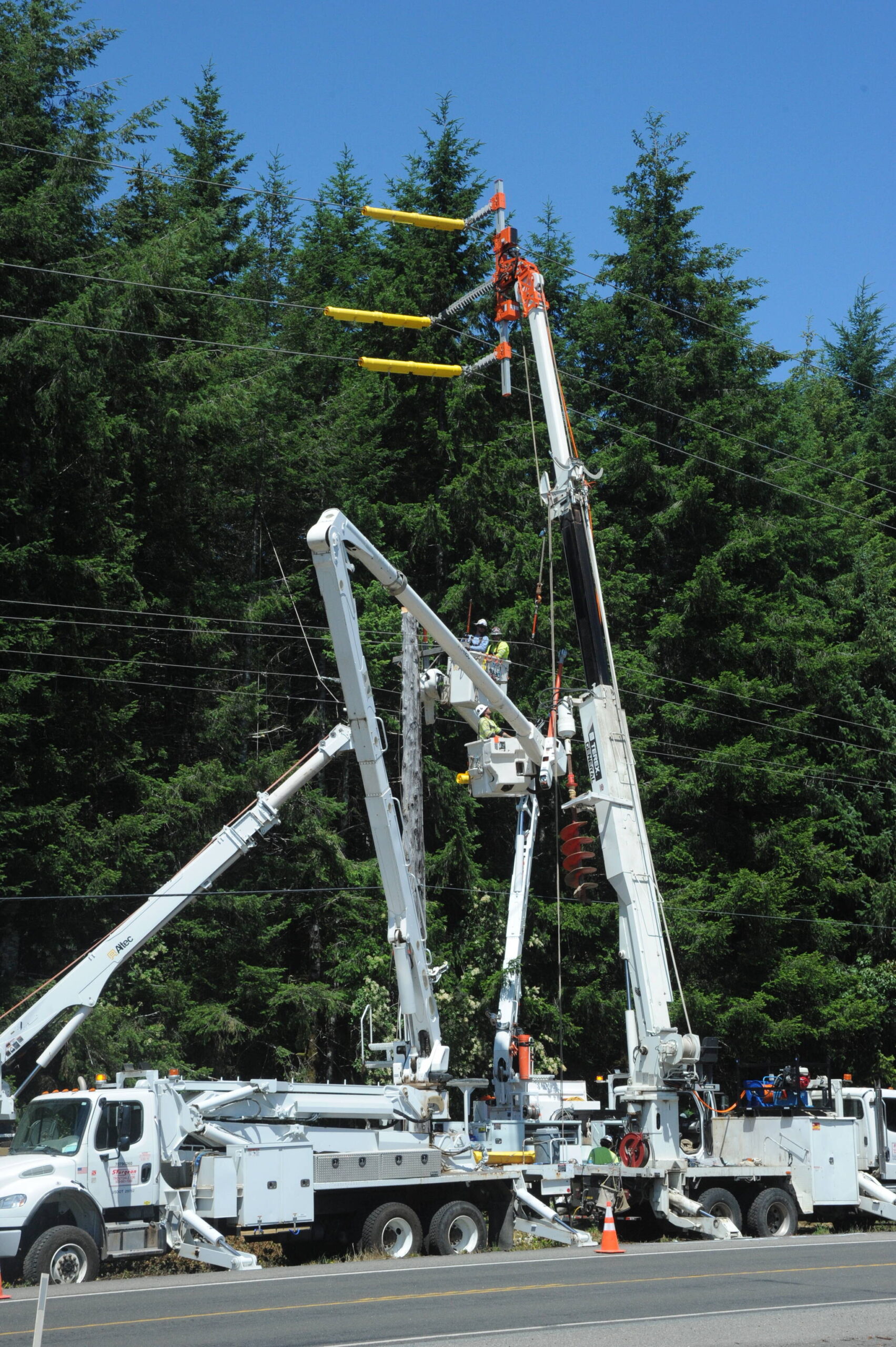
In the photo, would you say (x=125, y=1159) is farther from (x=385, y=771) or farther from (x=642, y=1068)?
(x=642, y=1068)

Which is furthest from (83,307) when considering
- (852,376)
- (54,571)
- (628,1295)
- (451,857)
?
(852,376)

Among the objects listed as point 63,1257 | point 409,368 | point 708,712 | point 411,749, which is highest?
point 409,368

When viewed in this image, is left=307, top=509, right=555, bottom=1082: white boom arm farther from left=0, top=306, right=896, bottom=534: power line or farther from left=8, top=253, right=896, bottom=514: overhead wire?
left=8, top=253, right=896, bottom=514: overhead wire

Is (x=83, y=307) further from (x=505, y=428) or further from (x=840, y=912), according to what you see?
(x=840, y=912)

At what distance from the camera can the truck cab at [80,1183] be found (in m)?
15.4

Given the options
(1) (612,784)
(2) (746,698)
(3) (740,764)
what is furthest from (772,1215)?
(2) (746,698)

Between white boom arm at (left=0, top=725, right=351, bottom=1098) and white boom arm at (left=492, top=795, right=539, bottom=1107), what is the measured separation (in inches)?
148

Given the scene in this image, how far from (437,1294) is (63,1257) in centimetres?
455

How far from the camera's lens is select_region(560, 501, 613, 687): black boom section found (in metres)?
21.7

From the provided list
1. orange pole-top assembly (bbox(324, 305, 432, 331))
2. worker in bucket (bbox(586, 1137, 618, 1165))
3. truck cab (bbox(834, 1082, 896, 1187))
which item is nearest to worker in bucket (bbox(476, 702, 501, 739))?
orange pole-top assembly (bbox(324, 305, 432, 331))

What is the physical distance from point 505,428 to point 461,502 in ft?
12.3

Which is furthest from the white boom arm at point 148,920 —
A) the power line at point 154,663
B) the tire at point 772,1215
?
the tire at point 772,1215

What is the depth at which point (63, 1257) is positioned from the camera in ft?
50.9

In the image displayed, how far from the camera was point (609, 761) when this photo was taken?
70.5 feet
